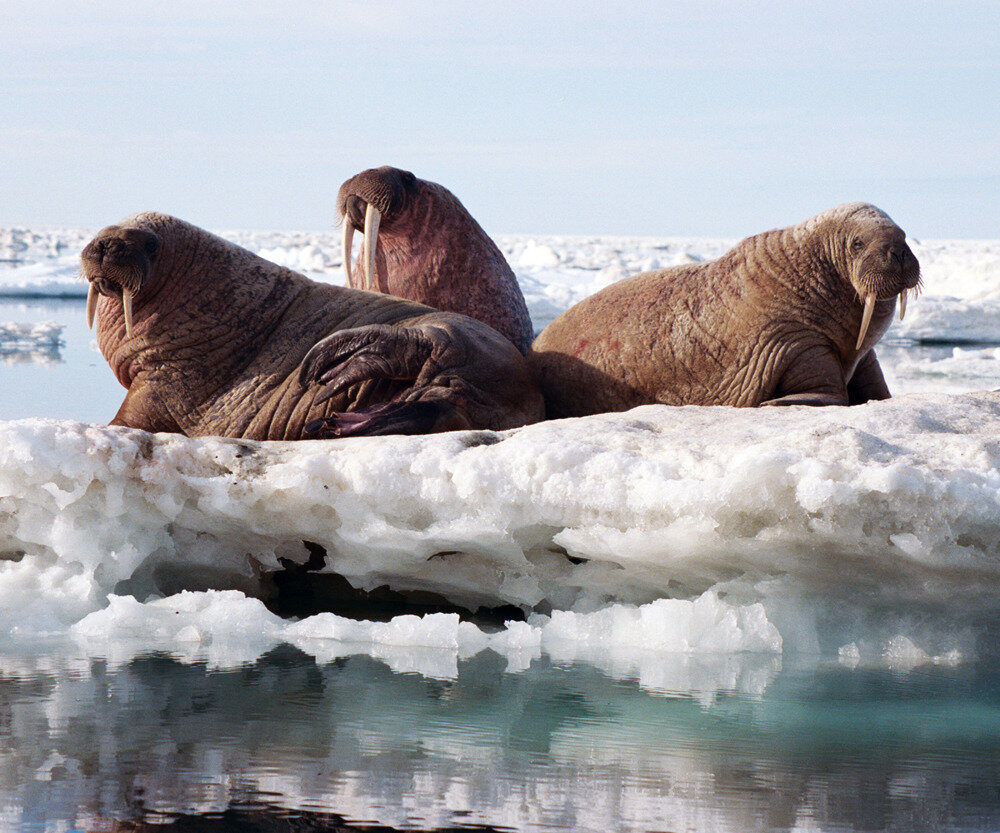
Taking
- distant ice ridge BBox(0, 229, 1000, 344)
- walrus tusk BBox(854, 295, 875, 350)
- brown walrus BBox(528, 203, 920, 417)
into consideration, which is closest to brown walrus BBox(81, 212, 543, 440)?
brown walrus BBox(528, 203, 920, 417)

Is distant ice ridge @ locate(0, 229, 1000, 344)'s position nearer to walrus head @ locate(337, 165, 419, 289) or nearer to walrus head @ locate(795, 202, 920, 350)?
walrus head @ locate(337, 165, 419, 289)

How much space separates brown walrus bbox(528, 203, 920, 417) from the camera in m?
5.05

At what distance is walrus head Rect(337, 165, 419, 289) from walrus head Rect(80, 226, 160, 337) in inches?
47.5

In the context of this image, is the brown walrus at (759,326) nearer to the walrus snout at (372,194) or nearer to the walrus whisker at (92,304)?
the walrus snout at (372,194)

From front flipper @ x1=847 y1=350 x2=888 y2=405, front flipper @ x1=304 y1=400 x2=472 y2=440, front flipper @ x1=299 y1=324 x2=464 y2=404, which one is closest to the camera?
front flipper @ x1=304 y1=400 x2=472 y2=440

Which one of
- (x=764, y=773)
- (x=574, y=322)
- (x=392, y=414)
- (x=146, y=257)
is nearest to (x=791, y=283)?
(x=574, y=322)

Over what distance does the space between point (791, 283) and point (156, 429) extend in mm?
2673

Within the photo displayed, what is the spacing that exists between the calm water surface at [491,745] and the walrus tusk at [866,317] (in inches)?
82.9

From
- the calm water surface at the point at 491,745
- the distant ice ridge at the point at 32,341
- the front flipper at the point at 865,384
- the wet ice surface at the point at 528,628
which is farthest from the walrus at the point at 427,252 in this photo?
the distant ice ridge at the point at 32,341

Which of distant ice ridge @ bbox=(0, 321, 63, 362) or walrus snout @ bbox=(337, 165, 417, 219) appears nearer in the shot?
walrus snout @ bbox=(337, 165, 417, 219)

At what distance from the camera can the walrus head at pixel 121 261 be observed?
493cm

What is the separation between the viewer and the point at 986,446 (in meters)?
3.31

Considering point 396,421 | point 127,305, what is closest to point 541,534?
point 396,421

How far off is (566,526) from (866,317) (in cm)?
227
